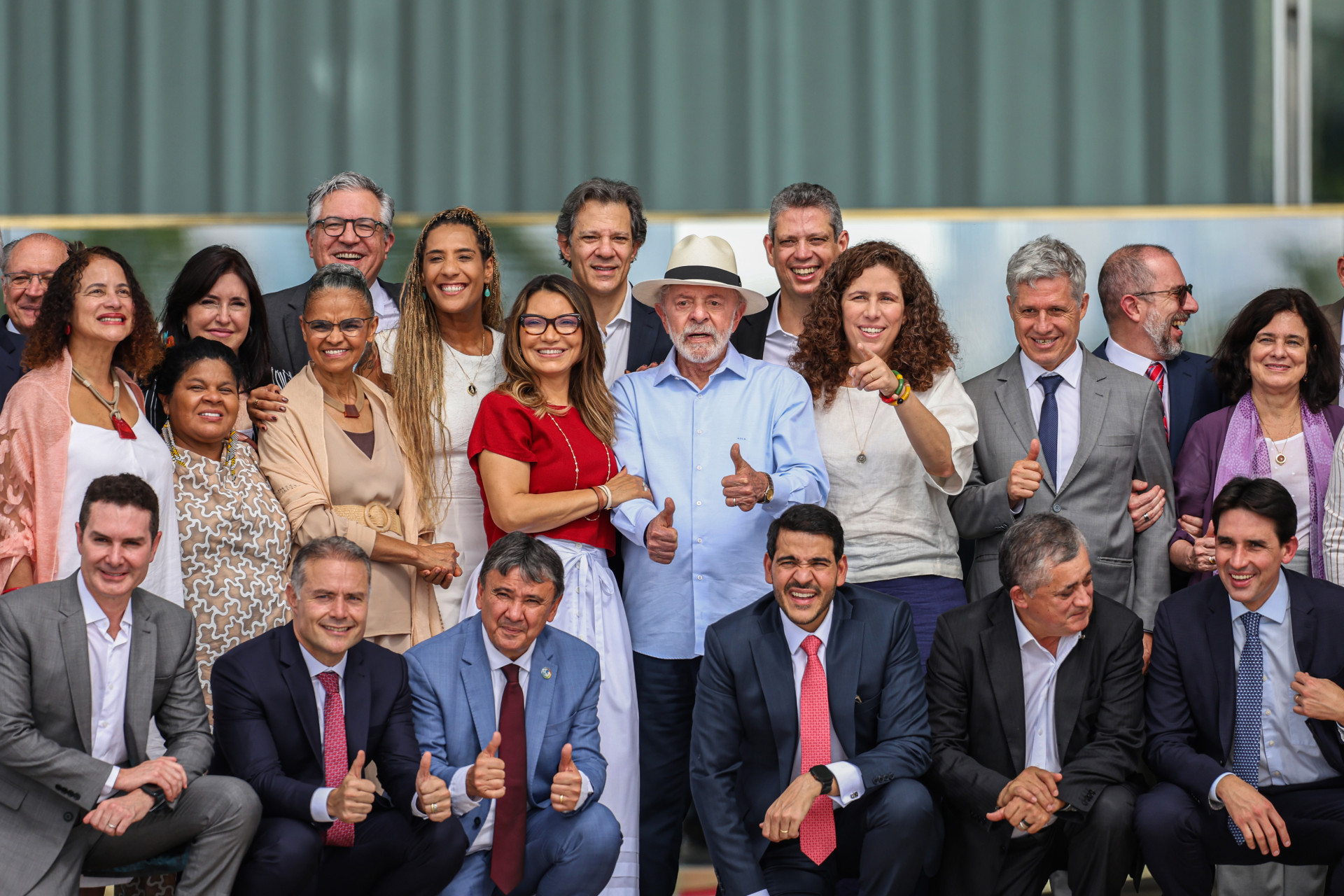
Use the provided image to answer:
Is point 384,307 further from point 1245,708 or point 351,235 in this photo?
point 1245,708

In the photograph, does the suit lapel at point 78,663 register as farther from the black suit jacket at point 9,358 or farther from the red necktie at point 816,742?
the red necktie at point 816,742

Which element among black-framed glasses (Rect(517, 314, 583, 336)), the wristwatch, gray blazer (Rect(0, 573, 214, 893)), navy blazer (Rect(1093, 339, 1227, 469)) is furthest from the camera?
navy blazer (Rect(1093, 339, 1227, 469))

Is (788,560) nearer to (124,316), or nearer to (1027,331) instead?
(1027,331)

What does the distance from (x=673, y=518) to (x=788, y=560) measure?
43 centimetres

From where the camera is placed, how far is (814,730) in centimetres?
376

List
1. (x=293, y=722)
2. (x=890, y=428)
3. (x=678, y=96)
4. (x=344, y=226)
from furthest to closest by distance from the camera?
1. (x=678, y=96)
2. (x=344, y=226)
3. (x=890, y=428)
4. (x=293, y=722)

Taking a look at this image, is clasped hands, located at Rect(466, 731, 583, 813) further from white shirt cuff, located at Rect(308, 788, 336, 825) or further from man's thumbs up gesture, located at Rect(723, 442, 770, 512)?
man's thumbs up gesture, located at Rect(723, 442, 770, 512)

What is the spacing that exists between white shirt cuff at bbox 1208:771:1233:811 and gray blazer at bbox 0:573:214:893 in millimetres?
2606

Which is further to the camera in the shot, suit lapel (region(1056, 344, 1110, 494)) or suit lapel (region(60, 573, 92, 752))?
suit lapel (region(1056, 344, 1110, 494))

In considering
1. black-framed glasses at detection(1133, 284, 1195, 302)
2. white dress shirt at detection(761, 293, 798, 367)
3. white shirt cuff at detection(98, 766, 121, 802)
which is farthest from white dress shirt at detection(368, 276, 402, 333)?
black-framed glasses at detection(1133, 284, 1195, 302)

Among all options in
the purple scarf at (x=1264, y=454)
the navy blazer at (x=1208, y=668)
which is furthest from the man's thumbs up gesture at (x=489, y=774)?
the purple scarf at (x=1264, y=454)

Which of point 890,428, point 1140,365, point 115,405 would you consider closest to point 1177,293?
point 1140,365

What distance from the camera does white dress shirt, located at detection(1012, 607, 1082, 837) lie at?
3.86 meters

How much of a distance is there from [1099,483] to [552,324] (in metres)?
1.68
